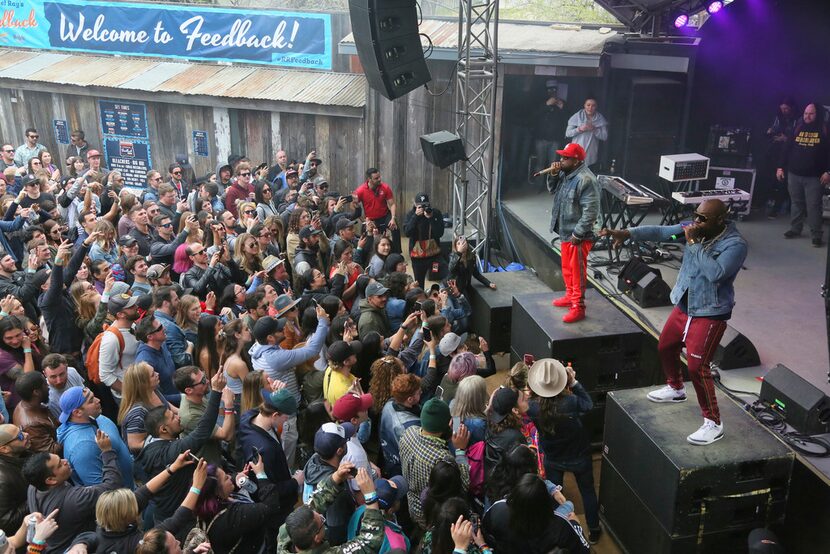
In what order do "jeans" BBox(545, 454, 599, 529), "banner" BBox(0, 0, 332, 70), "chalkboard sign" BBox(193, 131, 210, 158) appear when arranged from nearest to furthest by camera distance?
"jeans" BBox(545, 454, 599, 529) → "banner" BBox(0, 0, 332, 70) → "chalkboard sign" BBox(193, 131, 210, 158)

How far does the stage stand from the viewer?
251 inches

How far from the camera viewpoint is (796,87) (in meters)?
11.3

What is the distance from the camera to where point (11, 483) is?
152 inches

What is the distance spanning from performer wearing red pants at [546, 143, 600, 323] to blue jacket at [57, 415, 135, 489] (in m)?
3.90

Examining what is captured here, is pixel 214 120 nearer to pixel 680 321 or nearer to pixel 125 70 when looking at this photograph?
pixel 125 70

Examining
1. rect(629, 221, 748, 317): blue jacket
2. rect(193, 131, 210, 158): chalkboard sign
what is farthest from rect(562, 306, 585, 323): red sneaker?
rect(193, 131, 210, 158): chalkboard sign

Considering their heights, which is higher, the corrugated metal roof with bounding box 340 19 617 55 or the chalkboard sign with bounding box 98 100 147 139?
the corrugated metal roof with bounding box 340 19 617 55

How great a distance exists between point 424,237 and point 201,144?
7013mm

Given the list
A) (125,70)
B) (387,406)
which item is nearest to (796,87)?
(387,406)

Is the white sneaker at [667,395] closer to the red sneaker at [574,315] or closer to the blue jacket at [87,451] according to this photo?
the red sneaker at [574,315]

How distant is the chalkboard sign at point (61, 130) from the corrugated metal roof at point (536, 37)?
654cm

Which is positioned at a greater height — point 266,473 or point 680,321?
point 680,321

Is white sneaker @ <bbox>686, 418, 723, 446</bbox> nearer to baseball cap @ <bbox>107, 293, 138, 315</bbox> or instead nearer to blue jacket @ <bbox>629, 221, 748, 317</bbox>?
blue jacket @ <bbox>629, 221, 748, 317</bbox>

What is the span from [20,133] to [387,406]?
13.8m
